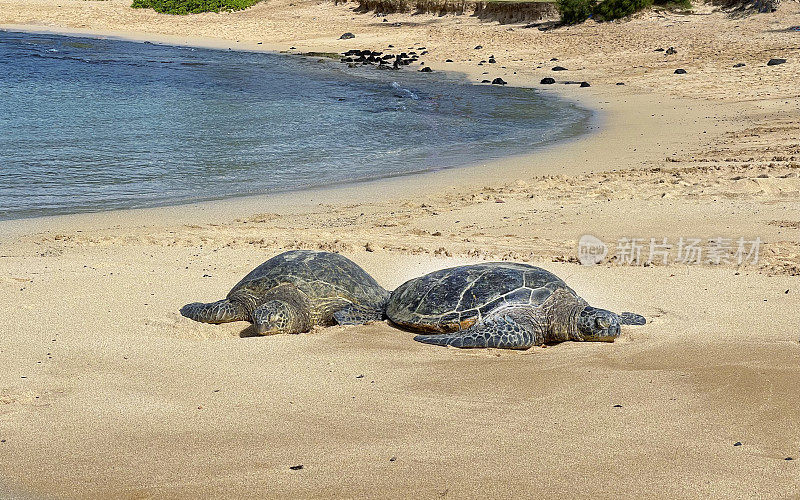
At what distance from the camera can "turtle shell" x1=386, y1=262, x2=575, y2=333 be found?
5949 millimetres

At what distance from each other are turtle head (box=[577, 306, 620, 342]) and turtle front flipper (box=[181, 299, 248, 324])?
8.54 ft

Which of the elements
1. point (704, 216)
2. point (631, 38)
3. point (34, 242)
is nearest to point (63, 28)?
point (631, 38)

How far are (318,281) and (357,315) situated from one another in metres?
0.47

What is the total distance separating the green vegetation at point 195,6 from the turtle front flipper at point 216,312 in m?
45.7

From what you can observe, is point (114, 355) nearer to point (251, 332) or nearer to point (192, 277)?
point (251, 332)

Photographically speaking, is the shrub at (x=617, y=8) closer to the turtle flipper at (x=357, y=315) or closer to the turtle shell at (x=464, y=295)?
the turtle shell at (x=464, y=295)

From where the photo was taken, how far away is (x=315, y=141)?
16.3 m

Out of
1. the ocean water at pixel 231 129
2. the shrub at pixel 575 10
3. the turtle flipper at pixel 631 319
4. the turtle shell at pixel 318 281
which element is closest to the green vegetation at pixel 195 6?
the ocean water at pixel 231 129

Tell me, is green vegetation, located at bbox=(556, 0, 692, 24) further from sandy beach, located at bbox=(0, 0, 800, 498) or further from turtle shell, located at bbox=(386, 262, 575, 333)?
turtle shell, located at bbox=(386, 262, 575, 333)

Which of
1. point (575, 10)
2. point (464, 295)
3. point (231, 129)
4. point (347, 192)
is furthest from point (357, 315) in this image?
point (575, 10)

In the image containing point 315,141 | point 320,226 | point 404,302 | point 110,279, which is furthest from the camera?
point 315,141

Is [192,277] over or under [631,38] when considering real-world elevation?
under

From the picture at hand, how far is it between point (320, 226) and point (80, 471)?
608 cm

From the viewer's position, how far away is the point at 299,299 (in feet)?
21.0
